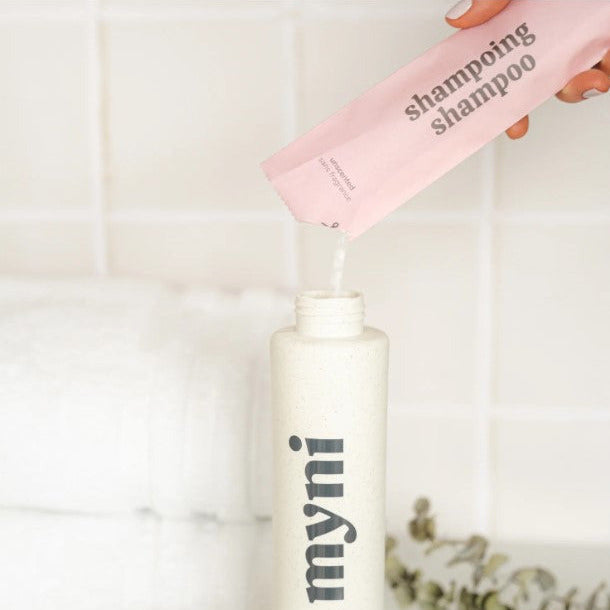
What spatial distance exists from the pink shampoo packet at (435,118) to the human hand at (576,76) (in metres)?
0.01

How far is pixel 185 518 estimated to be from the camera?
0.60 metres

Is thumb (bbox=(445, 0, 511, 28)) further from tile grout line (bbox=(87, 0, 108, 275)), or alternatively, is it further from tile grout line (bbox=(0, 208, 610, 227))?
tile grout line (bbox=(87, 0, 108, 275))

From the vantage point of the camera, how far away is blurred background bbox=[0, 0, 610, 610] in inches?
27.0

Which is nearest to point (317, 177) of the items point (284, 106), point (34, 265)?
point (284, 106)

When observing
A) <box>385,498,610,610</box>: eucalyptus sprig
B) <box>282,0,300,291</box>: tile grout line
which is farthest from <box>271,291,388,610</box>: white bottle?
<box>282,0,300,291</box>: tile grout line

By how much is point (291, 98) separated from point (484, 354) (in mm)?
273

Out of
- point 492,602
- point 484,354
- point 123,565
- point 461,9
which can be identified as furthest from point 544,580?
point 461,9

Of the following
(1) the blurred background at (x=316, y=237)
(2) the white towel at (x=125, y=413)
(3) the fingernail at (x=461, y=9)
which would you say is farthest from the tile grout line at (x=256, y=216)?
(3) the fingernail at (x=461, y=9)

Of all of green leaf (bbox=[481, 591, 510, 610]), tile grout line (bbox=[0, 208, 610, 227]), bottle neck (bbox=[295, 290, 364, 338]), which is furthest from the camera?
tile grout line (bbox=[0, 208, 610, 227])

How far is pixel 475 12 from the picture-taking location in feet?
1.66

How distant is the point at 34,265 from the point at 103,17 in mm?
224

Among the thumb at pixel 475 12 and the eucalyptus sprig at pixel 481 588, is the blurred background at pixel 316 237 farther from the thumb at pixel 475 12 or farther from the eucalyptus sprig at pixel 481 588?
the thumb at pixel 475 12

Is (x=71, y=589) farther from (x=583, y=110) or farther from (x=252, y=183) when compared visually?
(x=583, y=110)

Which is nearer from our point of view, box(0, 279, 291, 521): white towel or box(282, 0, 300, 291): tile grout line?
box(0, 279, 291, 521): white towel
